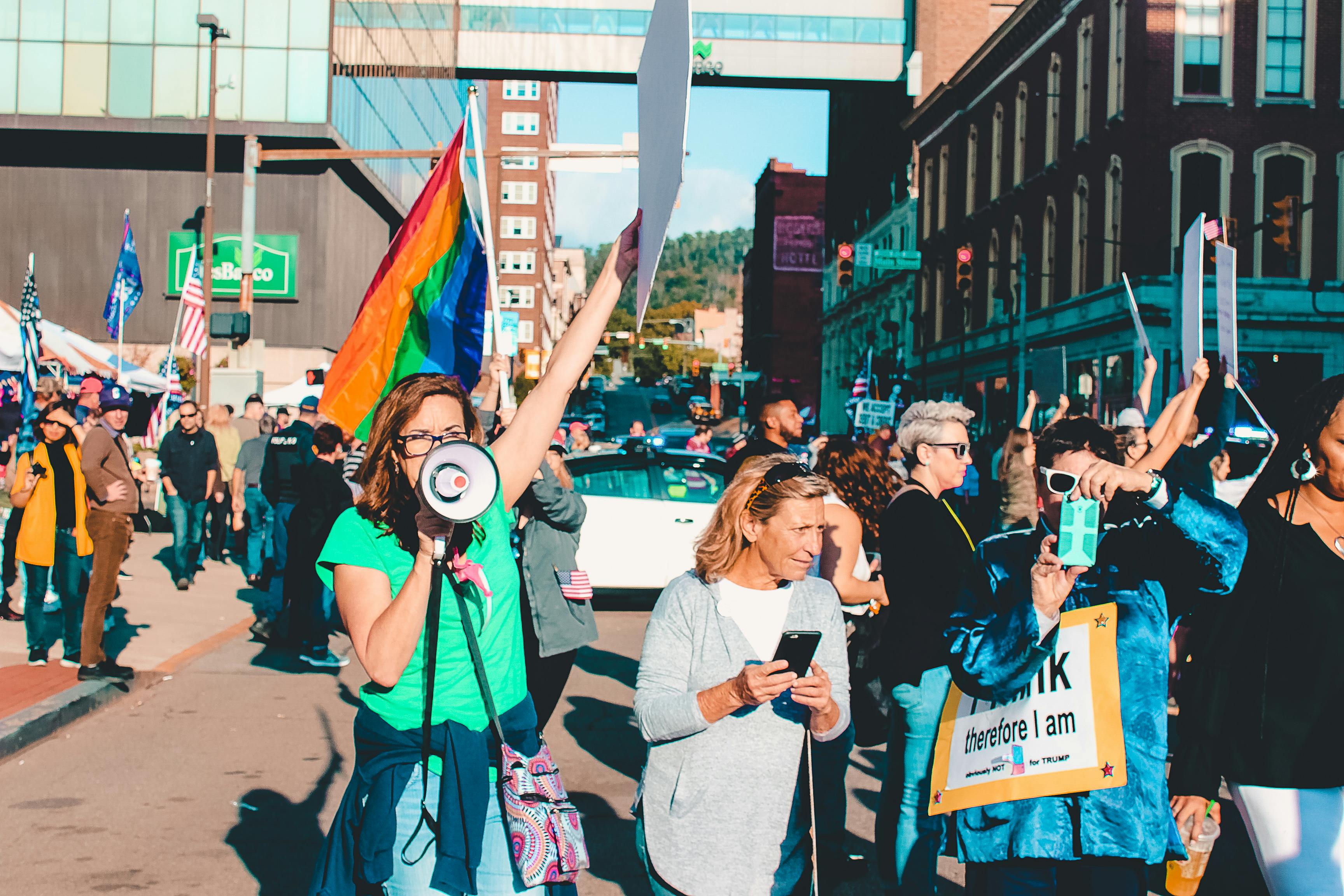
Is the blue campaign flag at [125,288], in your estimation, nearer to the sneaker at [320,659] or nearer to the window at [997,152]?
the sneaker at [320,659]

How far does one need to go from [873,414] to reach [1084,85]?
17.3 metres

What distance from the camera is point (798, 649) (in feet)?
9.39

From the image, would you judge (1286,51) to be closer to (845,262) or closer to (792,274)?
(845,262)

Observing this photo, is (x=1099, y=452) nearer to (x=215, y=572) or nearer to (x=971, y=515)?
(x=971, y=515)

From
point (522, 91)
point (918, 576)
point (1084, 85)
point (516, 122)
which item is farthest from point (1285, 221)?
point (522, 91)

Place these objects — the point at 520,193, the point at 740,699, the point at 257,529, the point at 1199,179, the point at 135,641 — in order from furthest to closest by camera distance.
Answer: the point at 520,193 → the point at 1199,179 → the point at 257,529 → the point at 135,641 → the point at 740,699

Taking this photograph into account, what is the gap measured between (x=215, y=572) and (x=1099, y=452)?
1365cm

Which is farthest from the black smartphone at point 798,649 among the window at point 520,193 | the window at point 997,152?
the window at point 520,193

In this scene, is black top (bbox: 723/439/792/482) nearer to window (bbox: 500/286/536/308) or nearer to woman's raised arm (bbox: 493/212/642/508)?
woman's raised arm (bbox: 493/212/642/508)

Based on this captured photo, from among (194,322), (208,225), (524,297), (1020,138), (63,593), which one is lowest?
(63,593)

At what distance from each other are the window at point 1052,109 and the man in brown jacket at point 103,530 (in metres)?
33.1

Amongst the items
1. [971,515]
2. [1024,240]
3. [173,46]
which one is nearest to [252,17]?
[173,46]

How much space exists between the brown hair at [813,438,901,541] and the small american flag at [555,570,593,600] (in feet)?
3.83

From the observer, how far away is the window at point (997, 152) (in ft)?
139
